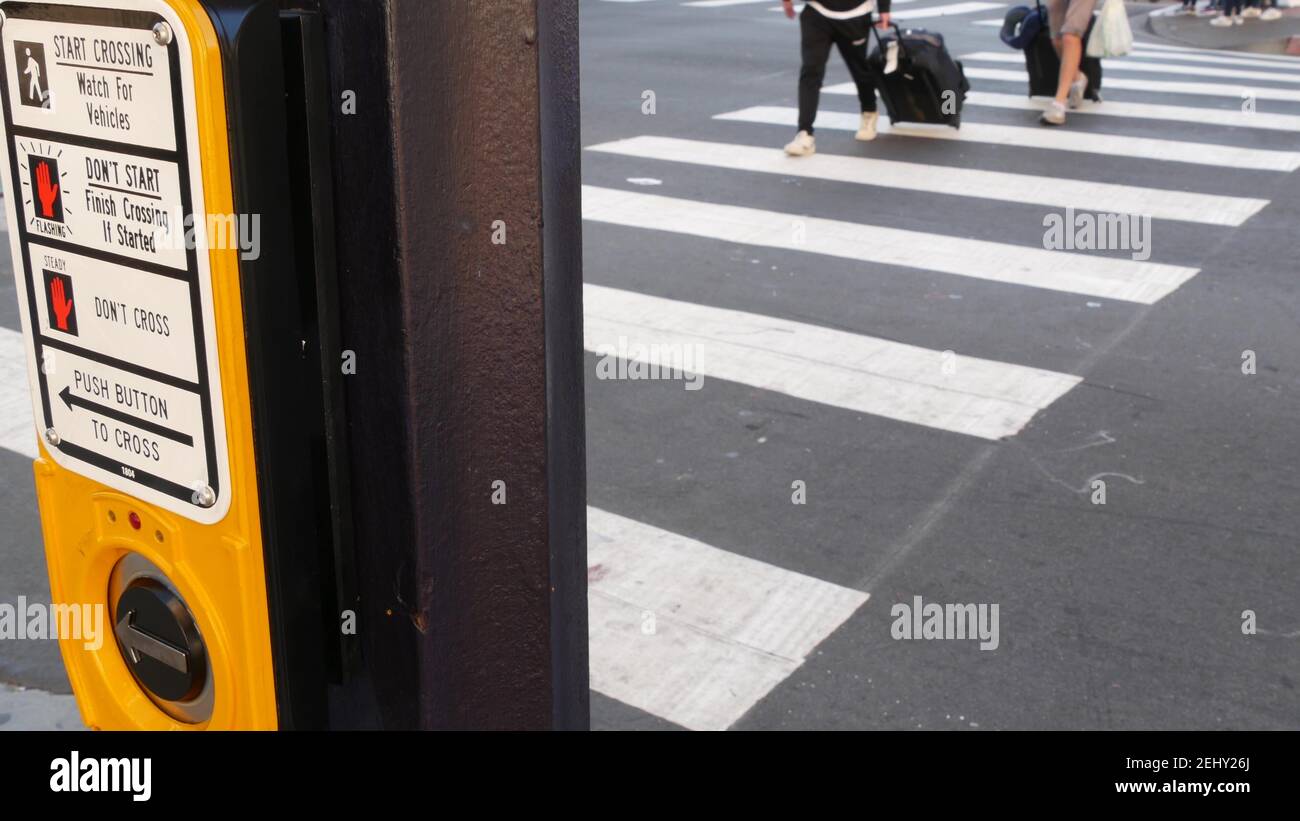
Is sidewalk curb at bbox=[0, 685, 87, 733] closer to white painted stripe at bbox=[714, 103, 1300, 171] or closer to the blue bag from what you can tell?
white painted stripe at bbox=[714, 103, 1300, 171]

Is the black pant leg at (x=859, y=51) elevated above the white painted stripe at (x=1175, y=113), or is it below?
above

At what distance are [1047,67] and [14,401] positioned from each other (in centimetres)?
921

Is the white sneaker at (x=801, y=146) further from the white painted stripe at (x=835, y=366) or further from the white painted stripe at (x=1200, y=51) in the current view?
the white painted stripe at (x=1200, y=51)

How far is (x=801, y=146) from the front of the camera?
1012 cm

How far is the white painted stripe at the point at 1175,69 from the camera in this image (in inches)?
557

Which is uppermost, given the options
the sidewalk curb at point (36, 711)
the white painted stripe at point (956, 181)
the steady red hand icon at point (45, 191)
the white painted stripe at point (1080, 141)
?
the steady red hand icon at point (45, 191)

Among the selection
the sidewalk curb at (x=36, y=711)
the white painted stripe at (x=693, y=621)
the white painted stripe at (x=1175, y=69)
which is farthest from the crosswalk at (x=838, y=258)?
the sidewalk curb at (x=36, y=711)

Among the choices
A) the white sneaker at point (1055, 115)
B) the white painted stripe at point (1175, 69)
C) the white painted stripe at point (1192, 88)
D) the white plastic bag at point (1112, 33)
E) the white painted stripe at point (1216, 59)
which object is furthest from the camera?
the white painted stripe at point (1216, 59)

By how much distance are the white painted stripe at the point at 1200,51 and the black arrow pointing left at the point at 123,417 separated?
16451mm

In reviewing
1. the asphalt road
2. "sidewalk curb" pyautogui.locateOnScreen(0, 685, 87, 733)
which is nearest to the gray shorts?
the asphalt road

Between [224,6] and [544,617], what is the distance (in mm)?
761

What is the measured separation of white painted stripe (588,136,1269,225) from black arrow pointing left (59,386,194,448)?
7.79 meters

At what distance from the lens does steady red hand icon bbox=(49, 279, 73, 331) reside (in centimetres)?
163
